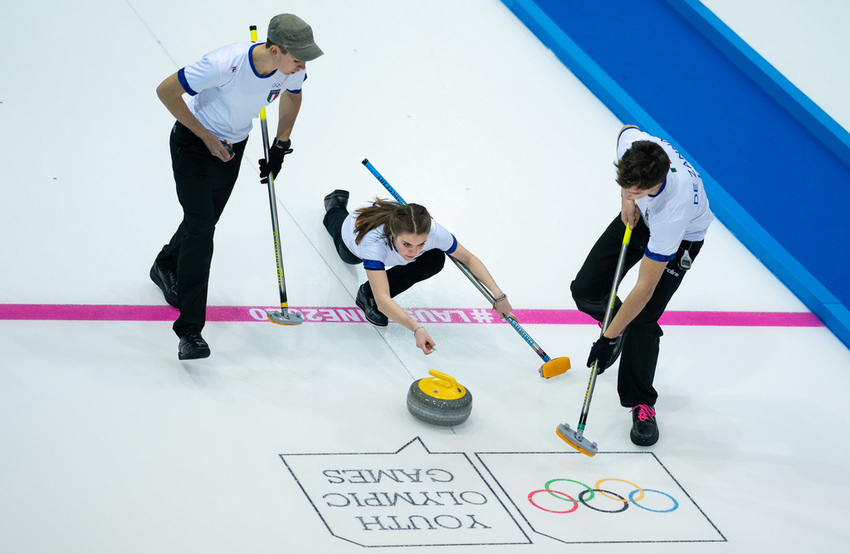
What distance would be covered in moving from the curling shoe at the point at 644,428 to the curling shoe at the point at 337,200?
1.76 metres

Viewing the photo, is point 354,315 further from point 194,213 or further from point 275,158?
point 194,213

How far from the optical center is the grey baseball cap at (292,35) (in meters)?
2.78

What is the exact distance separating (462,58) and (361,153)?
1384 millimetres

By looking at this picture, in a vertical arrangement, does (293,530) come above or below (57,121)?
below

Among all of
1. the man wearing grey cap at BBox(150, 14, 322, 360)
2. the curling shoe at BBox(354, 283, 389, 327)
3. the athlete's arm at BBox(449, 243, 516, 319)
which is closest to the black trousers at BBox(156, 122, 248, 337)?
the man wearing grey cap at BBox(150, 14, 322, 360)

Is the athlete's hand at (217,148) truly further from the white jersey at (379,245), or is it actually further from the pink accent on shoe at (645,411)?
the pink accent on shoe at (645,411)

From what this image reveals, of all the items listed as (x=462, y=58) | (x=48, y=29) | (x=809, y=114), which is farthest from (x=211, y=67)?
(x=809, y=114)

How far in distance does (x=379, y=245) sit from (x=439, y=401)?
2.41 ft

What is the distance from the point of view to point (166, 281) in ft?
11.3

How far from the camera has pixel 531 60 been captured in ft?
18.9

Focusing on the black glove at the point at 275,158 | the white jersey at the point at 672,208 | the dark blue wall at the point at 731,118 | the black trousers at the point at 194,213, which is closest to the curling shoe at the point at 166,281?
the black trousers at the point at 194,213

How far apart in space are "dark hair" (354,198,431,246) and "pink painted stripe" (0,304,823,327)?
0.42 metres

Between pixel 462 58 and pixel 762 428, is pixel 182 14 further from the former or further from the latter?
pixel 762 428

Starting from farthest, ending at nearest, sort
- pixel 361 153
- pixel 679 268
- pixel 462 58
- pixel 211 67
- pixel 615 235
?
pixel 462 58
pixel 361 153
pixel 615 235
pixel 679 268
pixel 211 67
